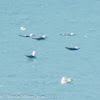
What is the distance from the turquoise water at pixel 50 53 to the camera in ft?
186

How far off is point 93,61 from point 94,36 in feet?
45.9

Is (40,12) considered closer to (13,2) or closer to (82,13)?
(82,13)

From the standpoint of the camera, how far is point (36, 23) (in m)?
91.6

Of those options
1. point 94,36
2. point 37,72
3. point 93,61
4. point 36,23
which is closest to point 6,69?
point 37,72

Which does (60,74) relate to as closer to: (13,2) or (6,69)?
(6,69)

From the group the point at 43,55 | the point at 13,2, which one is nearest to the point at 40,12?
the point at 13,2

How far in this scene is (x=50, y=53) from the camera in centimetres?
7000

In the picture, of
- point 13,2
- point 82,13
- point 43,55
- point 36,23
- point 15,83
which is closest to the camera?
point 15,83

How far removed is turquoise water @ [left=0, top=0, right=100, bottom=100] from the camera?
186 ft

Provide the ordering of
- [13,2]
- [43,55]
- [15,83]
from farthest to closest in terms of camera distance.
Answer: [13,2]
[43,55]
[15,83]

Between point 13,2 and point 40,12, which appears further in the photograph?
point 13,2

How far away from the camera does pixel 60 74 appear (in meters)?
61.0

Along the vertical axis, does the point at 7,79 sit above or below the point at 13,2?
above

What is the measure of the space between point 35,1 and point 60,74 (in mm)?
57591
